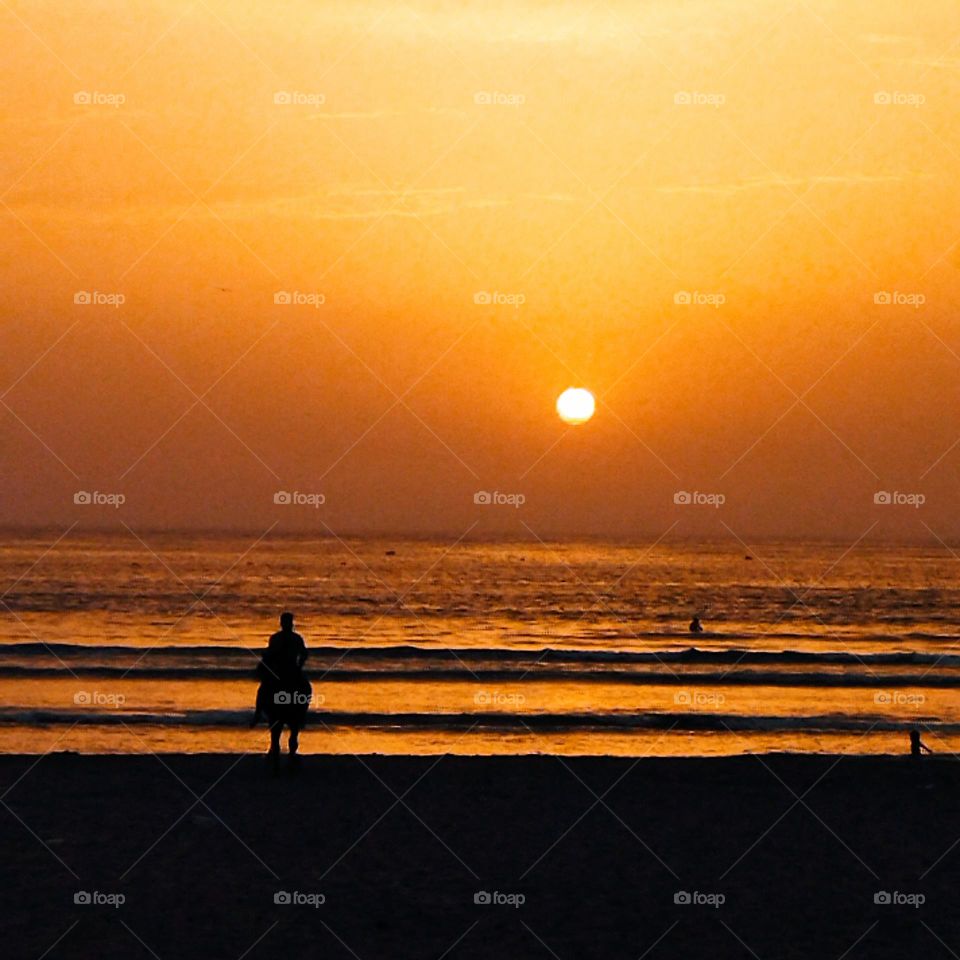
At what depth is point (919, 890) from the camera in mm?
10586

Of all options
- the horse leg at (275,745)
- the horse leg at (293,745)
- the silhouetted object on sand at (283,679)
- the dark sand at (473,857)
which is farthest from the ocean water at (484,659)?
the silhouetted object on sand at (283,679)

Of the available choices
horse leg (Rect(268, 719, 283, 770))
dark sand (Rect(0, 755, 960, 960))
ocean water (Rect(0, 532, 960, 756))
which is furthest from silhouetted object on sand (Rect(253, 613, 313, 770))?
ocean water (Rect(0, 532, 960, 756))

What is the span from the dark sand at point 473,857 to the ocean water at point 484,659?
4.00 m

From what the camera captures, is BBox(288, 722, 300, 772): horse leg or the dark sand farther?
BBox(288, 722, 300, 772): horse leg

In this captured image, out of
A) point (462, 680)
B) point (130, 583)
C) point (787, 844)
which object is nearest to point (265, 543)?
point (130, 583)

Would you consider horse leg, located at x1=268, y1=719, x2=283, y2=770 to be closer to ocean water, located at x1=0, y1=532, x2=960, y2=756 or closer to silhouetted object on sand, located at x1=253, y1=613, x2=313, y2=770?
silhouetted object on sand, located at x1=253, y1=613, x2=313, y2=770

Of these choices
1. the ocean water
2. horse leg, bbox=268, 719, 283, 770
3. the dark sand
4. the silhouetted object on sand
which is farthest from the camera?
the ocean water

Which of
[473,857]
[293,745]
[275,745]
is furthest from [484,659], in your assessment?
[473,857]

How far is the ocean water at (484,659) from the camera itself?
21.4 meters

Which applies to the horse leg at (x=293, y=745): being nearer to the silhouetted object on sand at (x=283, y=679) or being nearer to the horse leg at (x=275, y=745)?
the horse leg at (x=275, y=745)

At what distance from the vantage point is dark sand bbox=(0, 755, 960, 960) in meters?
9.11

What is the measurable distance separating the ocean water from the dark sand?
3997 millimetres

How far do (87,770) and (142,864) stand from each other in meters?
4.78

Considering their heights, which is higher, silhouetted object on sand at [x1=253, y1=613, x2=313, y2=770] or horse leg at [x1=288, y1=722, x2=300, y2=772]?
silhouetted object on sand at [x1=253, y1=613, x2=313, y2=770]
